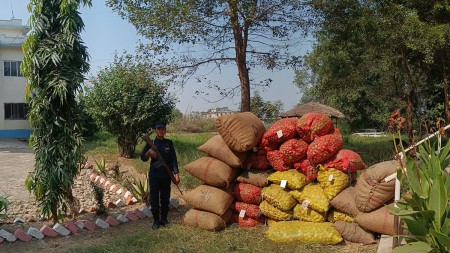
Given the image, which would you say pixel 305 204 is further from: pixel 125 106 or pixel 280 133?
pixel 125 106

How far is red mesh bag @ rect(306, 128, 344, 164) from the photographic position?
4531 millimetres

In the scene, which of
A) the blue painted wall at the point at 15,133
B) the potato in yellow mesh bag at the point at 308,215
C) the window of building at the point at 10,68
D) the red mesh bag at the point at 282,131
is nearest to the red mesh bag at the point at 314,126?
the red mesh bag at the point at 282,131

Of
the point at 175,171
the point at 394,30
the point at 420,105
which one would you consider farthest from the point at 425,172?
the point at 420,105

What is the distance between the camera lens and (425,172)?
279cm

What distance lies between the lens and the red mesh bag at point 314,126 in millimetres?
4652

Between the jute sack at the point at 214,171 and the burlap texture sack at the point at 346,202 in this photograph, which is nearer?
the burlap texture sack at the point at 346,202

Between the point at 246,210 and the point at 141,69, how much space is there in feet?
19.8

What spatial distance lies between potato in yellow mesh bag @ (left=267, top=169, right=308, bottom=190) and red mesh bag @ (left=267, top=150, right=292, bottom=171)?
72 millimetres

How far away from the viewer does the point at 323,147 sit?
4.52 m

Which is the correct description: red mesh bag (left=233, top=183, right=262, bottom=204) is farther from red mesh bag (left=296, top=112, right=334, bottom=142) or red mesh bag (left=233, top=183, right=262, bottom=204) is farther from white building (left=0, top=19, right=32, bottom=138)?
white building (left=0, top=19, right=32, bottom=138)

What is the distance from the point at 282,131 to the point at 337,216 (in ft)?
4.34

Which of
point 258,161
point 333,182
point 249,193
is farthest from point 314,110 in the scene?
point 333,182

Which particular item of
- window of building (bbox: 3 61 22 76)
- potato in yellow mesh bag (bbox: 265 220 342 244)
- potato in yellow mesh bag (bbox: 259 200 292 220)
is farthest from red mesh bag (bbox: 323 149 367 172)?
window of building (bbox: 3 61 22 76)

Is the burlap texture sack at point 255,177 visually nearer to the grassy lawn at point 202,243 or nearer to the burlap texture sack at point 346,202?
the grassy lawn at point 202,243
